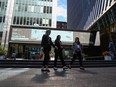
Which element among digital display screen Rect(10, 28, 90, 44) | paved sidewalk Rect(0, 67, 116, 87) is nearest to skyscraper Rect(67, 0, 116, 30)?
digital display screen Rect(10, 28, 90, 44)

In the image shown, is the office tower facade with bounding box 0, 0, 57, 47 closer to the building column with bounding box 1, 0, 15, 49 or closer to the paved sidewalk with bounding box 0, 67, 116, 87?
the building column with bounding box 1, 0, 15, 49

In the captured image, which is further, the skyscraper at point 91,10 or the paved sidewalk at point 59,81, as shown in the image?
the skyscraper at point 91,10

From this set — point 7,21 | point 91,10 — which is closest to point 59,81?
point 7,21

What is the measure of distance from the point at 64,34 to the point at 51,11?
16.5 meters

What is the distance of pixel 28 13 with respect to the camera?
4569cm

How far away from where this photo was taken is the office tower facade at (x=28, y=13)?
4379 cm

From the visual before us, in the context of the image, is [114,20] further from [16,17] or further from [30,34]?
[16,17]

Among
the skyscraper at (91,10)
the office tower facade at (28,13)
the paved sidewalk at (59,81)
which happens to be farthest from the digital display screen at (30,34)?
the paved sidewalk at (59,81)

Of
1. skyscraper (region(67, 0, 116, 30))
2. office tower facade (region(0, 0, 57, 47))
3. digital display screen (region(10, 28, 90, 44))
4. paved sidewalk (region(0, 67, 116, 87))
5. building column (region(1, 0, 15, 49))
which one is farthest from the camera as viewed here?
office tower facade (region(0, 0, 57, 47))

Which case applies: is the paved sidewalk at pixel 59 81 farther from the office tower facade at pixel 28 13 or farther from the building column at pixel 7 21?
the office tower facade at pixel 28 13

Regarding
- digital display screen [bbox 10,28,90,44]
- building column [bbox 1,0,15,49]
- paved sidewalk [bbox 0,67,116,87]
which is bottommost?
paved sidewalk [bbox 0,67,116,87]

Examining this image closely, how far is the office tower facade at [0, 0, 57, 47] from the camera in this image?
43.8 metres

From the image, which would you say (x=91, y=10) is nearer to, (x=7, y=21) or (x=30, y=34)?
(x=7, y=21)

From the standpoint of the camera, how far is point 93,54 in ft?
109
